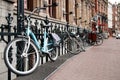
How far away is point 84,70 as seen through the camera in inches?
373

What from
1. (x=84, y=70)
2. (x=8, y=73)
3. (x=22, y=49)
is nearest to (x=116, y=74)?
(x=84, y=70)

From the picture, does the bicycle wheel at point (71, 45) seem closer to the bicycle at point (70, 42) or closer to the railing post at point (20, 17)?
the bicycle at point (70, 42)

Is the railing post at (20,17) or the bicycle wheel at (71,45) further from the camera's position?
the bicycle wheel at (71,45)

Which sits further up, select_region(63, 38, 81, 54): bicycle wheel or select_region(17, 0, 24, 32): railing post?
select_region(17, 0, 24, 32): railing post

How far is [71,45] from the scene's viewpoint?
12.9 metres

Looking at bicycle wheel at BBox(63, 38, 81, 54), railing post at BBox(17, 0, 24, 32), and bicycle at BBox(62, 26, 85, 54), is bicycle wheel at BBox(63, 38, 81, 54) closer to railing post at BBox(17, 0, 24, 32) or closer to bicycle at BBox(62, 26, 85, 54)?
bicycle at BBox(62, 26, 85, 54)

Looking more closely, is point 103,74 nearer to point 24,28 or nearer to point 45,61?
point 45,61

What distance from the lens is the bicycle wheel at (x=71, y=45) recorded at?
12420 millimetres

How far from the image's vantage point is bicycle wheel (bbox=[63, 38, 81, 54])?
12.4 metres

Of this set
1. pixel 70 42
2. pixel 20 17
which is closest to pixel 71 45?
pixel 70 42

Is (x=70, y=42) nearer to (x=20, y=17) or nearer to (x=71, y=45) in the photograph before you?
(x=71, y=45)

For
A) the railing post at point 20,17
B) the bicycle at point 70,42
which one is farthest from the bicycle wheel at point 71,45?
the railing post at point 20,17

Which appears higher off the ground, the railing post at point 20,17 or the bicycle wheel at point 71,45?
the railing post at point 20,17

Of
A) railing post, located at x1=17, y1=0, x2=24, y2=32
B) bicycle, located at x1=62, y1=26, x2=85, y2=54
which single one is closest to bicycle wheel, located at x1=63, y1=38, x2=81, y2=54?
bicycle, located at x1=62, y1=26, x2=85, y2=54
